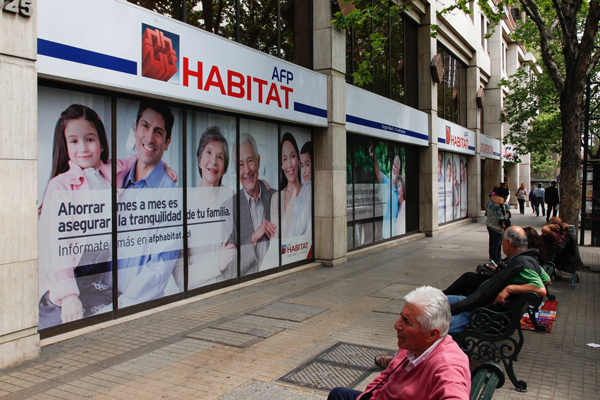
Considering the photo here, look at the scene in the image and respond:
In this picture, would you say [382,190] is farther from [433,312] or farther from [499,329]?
[433,312]

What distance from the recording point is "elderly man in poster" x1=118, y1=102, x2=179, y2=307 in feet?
21.9

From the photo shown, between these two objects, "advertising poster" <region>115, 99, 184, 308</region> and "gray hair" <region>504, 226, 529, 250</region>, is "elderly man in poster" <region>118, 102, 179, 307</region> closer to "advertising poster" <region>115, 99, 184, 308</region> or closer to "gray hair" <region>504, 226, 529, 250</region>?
"advertising poster" <region>115, 99, 184, 308</region>

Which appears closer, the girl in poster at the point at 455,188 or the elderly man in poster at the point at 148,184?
the elderly man in poster at the point at 148,184

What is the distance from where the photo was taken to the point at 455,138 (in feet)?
67.5

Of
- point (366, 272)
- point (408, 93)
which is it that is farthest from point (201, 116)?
point (408, 93)

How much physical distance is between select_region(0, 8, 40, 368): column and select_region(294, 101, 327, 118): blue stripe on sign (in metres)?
5.49

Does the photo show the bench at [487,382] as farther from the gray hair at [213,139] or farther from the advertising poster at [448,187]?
the advertising poster at [448,187]

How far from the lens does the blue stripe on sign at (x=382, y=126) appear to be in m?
11.9

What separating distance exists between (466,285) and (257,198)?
4.51 m

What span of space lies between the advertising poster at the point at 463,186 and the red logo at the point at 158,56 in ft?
61.2

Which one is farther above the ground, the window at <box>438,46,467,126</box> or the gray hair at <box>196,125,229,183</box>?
the window at <box>438,46,467,126</box>

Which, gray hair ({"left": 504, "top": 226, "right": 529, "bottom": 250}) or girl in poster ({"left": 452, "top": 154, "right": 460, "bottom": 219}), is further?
girl in poster ({"left": 452, "top": 154, "right": 460, "bottom": 219})

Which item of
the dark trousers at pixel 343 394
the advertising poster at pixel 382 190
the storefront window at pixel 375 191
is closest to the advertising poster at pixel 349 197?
the storefront window at pixel 375 191

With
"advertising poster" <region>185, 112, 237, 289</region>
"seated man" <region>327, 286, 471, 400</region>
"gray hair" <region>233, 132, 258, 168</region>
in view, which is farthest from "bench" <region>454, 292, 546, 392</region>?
"gray hair" <region>233, 132, 258, 168</region>
